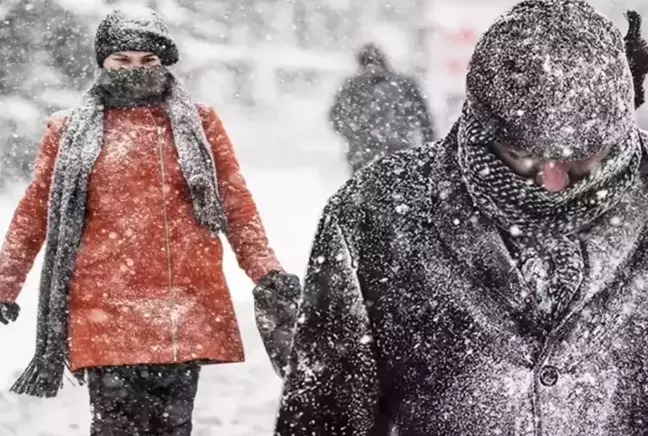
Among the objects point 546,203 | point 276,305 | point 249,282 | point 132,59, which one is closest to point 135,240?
point 276,305

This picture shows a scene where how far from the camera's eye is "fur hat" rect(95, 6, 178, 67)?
4301 millimetres

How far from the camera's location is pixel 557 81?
199 centimetres

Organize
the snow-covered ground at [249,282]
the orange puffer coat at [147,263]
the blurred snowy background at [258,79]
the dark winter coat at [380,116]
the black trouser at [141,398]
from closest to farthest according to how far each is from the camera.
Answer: the orange puffer coat at [147,263] < the black trouser at [141,398] < the snow-covered ground at [249,282] < the dark winter coat at [380,116] < the blurred snowy background at [258,79]

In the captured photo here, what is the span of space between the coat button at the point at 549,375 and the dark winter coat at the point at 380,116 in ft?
13.6

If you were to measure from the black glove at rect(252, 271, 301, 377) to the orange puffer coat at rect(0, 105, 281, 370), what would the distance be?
0.09 metres

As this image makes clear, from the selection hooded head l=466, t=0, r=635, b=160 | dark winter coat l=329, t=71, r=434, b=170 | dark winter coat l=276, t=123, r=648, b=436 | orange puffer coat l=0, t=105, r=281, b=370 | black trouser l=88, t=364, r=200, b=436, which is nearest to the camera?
hooded head l=466, t=0, r=635, b=160

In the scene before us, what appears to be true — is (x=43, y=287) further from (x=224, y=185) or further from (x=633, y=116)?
(x=633, y=116)

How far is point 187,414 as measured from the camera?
4.40 metres

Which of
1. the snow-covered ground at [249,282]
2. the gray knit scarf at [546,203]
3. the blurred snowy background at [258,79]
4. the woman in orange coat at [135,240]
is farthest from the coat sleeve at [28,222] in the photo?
the gray knit scarf at [546,203]

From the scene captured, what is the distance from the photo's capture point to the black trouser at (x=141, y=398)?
429cm

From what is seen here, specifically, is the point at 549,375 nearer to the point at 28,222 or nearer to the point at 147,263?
the point at 147,263

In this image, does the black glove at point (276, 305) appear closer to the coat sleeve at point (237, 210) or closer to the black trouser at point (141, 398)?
the coat sleeve at point (237, 210)

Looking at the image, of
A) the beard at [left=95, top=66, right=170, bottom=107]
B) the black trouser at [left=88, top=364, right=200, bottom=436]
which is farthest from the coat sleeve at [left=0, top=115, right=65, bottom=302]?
the black trouser at [left=88, top=364, right=200, bottom=436]

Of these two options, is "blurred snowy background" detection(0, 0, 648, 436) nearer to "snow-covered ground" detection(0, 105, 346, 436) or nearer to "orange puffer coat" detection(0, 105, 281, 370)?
"snow-covered ground" detection(0, 105, 346, 436)
